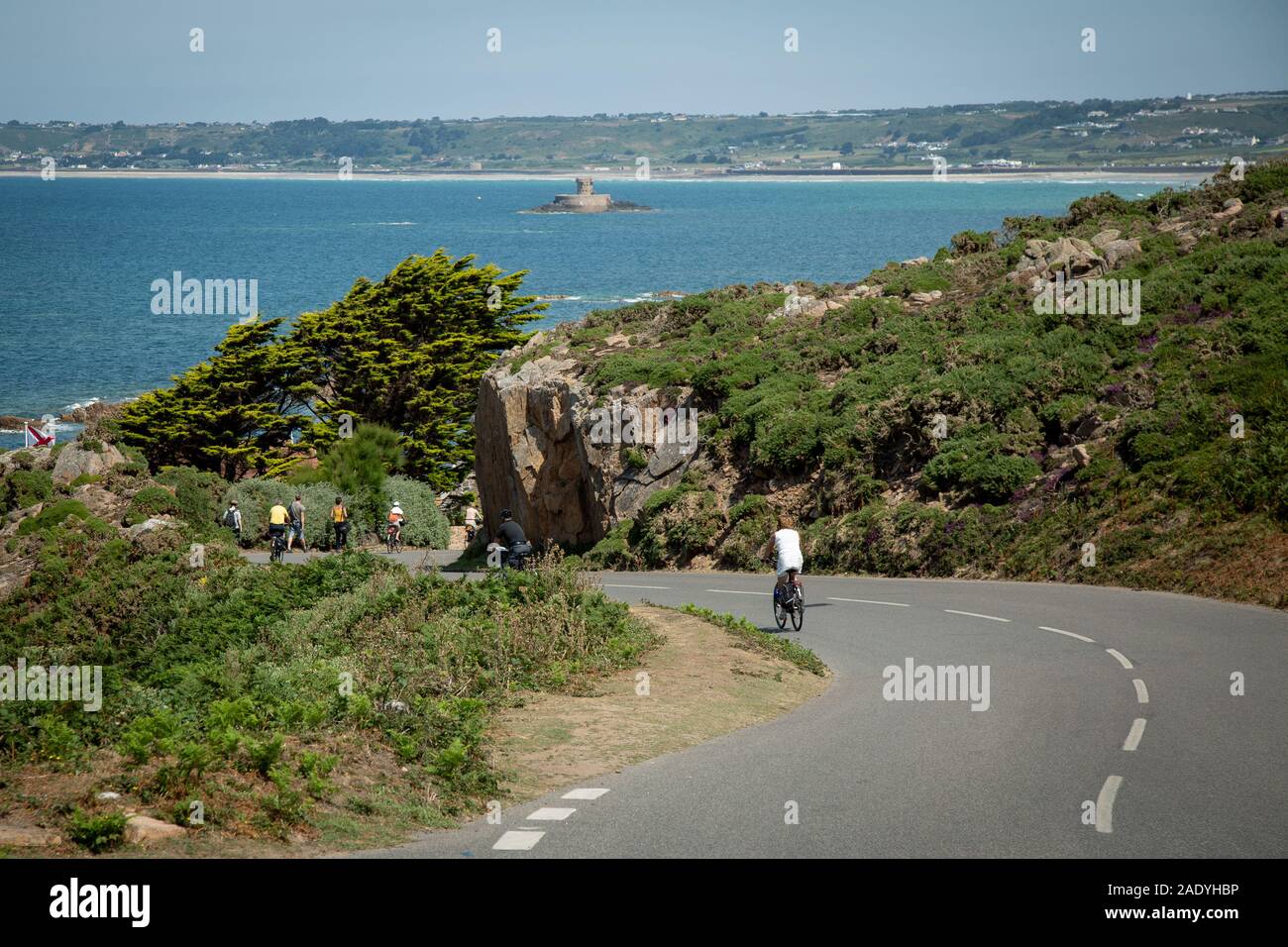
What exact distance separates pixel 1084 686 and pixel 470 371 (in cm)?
4169

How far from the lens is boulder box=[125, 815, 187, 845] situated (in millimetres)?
8125

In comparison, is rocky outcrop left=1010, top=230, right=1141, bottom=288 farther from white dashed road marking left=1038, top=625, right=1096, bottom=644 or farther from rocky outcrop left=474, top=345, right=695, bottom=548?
white dashed road marking left=1038, top=625, right=1096, bottom=644

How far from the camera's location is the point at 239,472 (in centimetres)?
5088

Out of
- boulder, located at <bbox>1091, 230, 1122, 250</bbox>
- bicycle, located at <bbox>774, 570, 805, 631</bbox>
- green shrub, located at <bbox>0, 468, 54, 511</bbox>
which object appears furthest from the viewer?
green shrub, located at <bbox>0, 468, 54, 511</bbox>

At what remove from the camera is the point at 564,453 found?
35.8 metres

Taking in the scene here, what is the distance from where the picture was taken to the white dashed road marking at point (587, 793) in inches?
399

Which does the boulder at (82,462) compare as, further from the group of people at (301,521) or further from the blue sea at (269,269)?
the blue sea at (269,269)

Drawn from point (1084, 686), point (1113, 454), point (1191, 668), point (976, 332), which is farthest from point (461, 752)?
point (976, 332)

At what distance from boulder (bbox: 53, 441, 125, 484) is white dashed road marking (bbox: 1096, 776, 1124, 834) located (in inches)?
1384

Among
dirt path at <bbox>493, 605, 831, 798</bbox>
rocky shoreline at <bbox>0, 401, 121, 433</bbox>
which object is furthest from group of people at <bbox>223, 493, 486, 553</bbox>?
rocky shoreline at <bbox>0, 401, 121, 433</bbox>

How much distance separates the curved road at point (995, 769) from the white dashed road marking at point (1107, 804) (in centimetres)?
2

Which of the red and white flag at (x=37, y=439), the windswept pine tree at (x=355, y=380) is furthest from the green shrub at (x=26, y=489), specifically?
the windswept pine tree at (x=355, y=380)

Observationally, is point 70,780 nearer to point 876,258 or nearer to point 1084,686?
point 1084,686

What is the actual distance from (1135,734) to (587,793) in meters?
5.27
